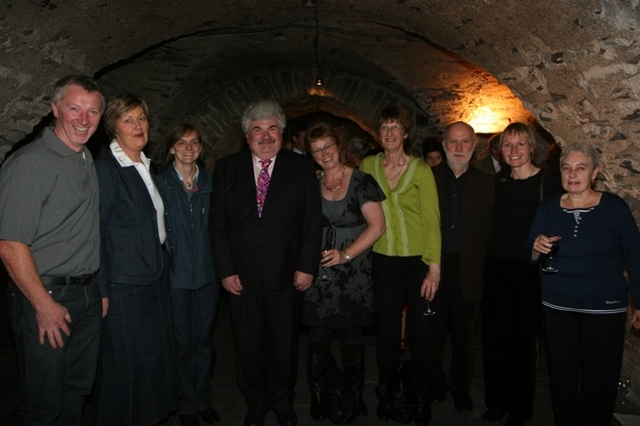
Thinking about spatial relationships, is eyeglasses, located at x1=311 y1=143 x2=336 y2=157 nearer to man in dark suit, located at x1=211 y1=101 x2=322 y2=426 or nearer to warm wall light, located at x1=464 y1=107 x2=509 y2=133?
man in dark suit, located at x1=211 y1=101 x2=322 y2=426

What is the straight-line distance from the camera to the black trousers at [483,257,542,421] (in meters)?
2.82

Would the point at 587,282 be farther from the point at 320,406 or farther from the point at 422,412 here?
the point at 320,406

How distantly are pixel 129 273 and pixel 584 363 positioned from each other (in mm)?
2312

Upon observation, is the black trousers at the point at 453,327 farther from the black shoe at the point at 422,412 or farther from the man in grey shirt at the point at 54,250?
the man in grey shirt at the point at 54,250

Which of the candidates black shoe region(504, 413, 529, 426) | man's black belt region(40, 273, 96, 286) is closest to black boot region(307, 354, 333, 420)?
black shoe region(504, 413, 529, 426)

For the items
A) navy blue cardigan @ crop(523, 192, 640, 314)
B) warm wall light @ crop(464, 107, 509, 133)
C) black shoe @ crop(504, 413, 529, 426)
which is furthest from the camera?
warm wall light @ crop(464, 107, 509, 133)

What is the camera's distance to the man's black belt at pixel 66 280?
2.25m

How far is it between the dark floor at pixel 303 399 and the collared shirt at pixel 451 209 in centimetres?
90

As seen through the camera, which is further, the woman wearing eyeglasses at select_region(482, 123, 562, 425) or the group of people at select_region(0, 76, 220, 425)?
the woman wearing eyeglasses at select_region(482, 123, 562, 425)

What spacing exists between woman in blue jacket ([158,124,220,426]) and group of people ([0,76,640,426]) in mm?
11

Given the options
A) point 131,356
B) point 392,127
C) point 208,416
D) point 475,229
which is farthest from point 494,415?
point 131,356

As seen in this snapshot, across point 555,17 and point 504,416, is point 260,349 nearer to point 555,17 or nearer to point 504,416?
point 504,416

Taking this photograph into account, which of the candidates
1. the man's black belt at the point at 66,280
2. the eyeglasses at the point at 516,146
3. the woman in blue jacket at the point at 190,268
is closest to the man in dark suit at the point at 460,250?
the eyeglasses at the point at 516,146

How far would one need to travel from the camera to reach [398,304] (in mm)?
2986
